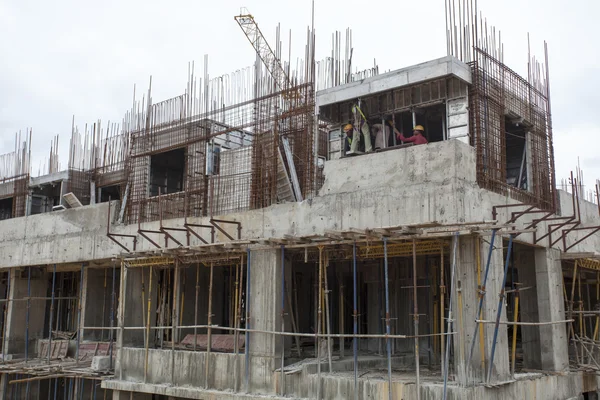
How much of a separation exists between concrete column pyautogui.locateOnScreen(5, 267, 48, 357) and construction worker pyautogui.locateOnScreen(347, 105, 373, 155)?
41.3 feet

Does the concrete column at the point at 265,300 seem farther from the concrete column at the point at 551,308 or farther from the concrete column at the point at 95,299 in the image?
the concrete column at the point at 95,299

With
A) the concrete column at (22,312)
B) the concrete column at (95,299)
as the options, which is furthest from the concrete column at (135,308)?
the concrete column at (22,312)

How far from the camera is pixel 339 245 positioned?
497 inches

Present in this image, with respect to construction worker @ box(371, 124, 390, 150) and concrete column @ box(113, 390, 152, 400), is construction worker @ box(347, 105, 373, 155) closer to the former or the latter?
construction worker @ box(371, 124, 390, 150)

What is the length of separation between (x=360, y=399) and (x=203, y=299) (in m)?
7.93

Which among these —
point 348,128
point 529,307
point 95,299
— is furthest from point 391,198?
point 95,299

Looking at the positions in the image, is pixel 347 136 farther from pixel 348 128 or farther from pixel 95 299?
pixel 95 299

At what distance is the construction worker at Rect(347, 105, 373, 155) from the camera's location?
14406 millimetres

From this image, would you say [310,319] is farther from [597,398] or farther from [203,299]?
[597,398]

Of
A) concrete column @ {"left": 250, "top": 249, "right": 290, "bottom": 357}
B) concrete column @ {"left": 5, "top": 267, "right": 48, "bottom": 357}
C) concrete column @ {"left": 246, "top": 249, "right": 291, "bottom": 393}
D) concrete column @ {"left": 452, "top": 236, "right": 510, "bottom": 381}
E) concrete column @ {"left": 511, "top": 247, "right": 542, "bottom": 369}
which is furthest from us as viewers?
concrete column @ {"left": 5, "top": 267, "right": 48, "bottom": 357}

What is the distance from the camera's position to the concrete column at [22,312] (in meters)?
20.9

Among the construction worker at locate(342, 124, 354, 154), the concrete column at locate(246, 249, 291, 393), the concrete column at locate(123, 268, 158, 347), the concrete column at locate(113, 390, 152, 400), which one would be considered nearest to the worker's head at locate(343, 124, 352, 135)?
the construction worker at locate(342, 124, 354, 154)

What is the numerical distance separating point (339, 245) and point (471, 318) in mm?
2818

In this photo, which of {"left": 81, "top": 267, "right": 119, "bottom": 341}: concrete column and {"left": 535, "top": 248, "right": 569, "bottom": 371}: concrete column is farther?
{"left": 81, "top": 267, "right": 119, "bottom": 341}: concrete column
